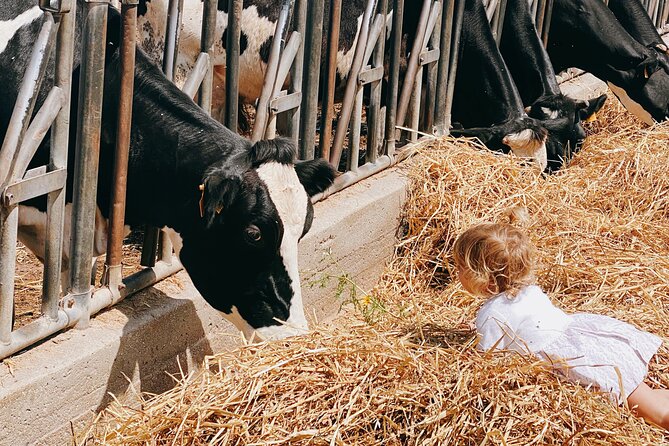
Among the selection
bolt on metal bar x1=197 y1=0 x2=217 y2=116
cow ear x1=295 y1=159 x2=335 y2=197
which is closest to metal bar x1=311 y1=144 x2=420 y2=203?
bolt on metal bar x1=197 y1=0 x2=217 y2=116

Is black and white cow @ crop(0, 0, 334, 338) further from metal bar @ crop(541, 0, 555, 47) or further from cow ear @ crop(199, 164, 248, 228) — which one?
metal bar @ crop(541, 0, 555, 47)

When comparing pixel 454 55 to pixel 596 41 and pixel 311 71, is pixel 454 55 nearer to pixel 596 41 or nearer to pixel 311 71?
pixel 311 71

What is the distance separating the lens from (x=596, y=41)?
9.23 meters

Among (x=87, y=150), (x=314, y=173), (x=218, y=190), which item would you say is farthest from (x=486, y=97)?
(x=87, y=150)

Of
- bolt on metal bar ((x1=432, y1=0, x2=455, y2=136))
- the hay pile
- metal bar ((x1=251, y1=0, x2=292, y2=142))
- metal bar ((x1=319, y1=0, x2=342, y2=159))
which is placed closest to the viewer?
the hay pile

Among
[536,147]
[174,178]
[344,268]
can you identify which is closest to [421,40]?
[536,147]

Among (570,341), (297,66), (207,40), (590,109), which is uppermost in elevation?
(207,40)

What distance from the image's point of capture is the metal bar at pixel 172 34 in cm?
466

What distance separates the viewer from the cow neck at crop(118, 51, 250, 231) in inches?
171

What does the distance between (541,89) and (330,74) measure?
8.81 feet

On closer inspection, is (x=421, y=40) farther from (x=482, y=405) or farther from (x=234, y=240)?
(x=482, y=405)

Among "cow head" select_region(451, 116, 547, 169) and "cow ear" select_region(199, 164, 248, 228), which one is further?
"cow head" select_region(451, 116, 547, 169)

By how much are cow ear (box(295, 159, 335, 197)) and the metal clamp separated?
1.20m

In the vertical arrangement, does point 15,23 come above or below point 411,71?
above
